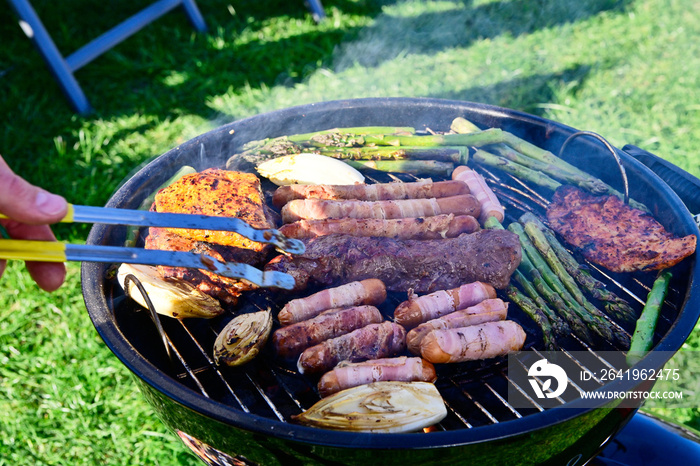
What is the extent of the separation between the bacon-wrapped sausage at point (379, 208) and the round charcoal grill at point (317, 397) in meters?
0.40

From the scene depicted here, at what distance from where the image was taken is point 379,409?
222 centimetres

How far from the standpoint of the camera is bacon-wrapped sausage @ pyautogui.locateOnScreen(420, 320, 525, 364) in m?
2.50

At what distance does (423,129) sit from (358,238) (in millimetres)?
1667

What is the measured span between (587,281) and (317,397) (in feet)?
5.40

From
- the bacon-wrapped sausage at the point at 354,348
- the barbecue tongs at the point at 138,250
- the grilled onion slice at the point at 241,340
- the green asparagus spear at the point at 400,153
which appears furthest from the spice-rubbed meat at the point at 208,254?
the green asparagus spear at the point at 400,153

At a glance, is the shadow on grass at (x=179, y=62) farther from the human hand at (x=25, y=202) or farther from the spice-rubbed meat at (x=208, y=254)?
the human hand at (x=25, y=202)

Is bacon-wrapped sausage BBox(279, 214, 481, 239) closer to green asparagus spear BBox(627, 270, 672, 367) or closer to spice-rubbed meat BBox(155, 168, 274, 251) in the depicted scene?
spice-rubbed meat BBox(155, 168, 274, 251)

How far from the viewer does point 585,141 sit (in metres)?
3.83

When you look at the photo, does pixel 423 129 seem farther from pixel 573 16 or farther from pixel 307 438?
pixel 573 16

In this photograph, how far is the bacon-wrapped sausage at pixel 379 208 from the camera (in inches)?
129

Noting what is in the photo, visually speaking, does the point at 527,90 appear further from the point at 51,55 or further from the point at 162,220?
the point at 162,220

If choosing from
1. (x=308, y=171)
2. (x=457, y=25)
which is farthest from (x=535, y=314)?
(x=457, y=25)

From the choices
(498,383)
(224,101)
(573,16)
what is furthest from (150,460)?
(573,16)

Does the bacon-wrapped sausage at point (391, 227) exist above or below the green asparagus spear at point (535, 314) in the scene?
above
